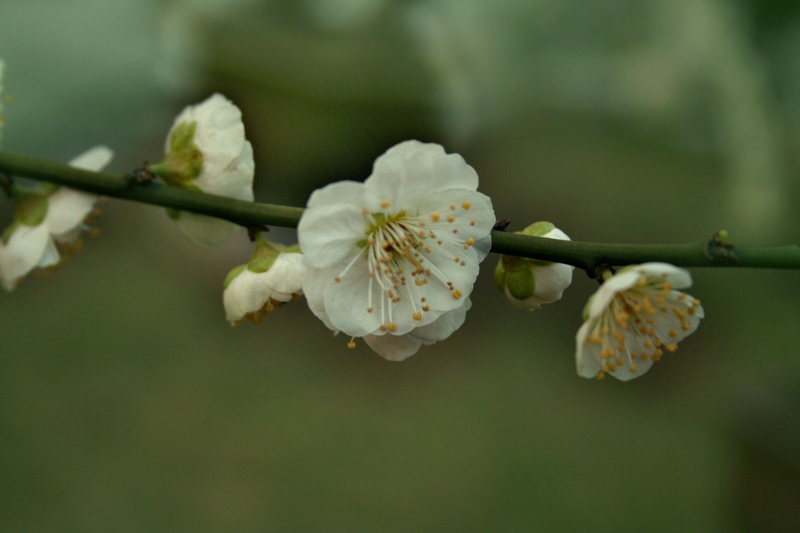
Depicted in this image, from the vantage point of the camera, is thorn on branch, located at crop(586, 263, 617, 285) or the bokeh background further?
the bokeh background

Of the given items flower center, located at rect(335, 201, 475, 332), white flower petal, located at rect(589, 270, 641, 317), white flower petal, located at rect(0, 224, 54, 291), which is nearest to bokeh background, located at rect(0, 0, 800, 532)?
white flower petal, located at rect(0, 224, 54, 291)

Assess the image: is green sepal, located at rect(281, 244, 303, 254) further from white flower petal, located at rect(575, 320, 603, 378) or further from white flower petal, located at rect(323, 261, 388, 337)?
white flower petal, located at rect(575, 320, 603, 378)

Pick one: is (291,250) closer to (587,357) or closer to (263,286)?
(263,286)

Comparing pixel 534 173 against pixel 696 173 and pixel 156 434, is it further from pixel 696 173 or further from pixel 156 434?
pixel 156 434

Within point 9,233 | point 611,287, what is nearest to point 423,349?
point 9,233

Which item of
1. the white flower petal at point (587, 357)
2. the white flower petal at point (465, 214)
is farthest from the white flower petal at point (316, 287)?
the white flower petal at point (587, 357)

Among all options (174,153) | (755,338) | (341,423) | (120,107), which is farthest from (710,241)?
(120,107)
